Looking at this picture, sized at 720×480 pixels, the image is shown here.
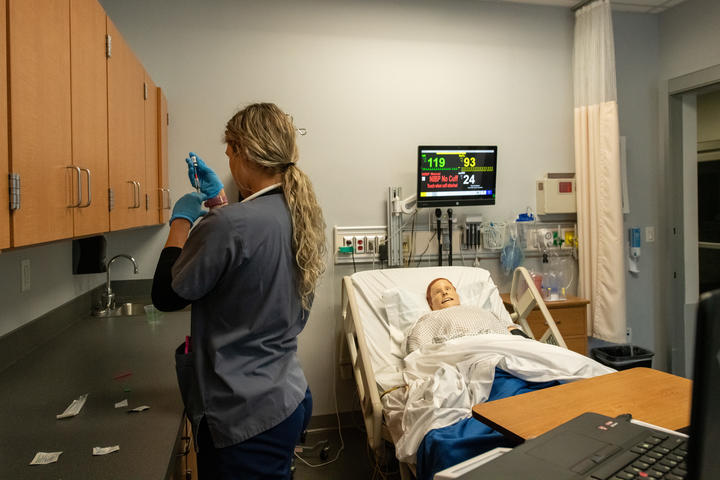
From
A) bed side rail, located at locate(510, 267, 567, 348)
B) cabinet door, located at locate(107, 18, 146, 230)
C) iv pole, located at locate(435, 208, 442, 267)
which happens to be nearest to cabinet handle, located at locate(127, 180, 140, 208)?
cabinet door, located at locate(107, 18, 146, 230)

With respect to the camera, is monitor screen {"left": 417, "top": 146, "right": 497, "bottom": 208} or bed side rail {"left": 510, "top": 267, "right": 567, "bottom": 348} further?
monitor screen {"left": 417, "top": 146, "right": 497, "bottom": 208}

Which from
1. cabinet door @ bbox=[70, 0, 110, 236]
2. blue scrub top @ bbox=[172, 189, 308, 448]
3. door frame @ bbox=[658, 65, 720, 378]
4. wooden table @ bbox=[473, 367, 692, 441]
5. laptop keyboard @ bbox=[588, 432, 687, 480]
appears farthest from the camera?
door frame @ bbox=[658, 65, 720, 378]

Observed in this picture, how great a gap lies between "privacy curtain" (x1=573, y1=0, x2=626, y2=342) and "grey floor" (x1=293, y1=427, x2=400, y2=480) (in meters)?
1.71

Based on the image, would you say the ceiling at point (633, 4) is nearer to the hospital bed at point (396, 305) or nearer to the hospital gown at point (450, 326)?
the hospital bed at point (396, 305)

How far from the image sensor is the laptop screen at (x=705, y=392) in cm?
41

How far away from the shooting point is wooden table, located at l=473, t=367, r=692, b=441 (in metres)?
1.06

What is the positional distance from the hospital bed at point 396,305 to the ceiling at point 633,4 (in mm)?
1843

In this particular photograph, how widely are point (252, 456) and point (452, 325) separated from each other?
4.47 feet

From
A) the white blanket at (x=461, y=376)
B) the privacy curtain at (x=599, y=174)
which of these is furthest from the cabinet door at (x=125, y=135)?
the privacy curtain at (x=599, y=174)

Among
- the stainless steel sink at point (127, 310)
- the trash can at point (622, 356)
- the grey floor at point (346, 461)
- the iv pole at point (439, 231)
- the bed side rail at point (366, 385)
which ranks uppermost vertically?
the iv pole at point (439, 231)

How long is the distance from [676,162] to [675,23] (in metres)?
0.98

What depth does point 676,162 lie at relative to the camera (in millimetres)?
3418

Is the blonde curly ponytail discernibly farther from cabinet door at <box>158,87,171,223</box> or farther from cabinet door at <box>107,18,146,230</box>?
cabinet door at <box>158,87,171,223</box>

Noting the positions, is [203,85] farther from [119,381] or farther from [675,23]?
[675,23]
